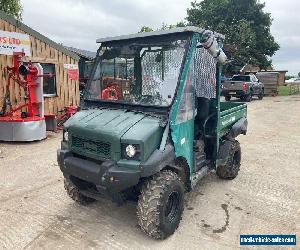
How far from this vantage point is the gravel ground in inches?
159

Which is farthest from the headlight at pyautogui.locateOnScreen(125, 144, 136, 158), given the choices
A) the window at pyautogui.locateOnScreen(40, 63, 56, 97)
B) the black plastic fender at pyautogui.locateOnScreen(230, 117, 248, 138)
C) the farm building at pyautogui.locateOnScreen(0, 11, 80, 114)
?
the window at pyautogui.locateOnScreen(40, 63, 56, 97)

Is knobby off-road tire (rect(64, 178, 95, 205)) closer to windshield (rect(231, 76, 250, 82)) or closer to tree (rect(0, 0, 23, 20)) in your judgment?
tree (rect(0, 0, 23, 20))

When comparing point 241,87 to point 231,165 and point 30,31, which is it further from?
point 231,165

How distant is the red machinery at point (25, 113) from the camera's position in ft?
30.2

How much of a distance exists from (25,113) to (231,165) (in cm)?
643

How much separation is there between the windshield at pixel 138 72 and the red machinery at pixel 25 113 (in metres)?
5.04

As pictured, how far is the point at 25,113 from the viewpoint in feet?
31.3

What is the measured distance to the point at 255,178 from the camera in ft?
21.0

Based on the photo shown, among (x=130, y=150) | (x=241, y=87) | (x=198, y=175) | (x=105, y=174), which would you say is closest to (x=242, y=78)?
(x=241, y=87)

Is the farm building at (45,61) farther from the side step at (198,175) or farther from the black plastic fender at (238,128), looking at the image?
the side step at (198,175)

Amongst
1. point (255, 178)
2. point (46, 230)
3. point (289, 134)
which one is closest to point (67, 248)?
point (46, 230)

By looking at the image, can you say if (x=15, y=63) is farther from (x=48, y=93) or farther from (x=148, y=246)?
(x=148, y=246)

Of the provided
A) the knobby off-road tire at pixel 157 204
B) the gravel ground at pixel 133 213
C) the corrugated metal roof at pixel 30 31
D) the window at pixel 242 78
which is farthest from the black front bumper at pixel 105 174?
the window at pixel 242 78

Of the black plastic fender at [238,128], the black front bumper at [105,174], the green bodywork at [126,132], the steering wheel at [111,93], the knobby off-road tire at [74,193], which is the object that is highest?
the steering wheel at [111,93]
